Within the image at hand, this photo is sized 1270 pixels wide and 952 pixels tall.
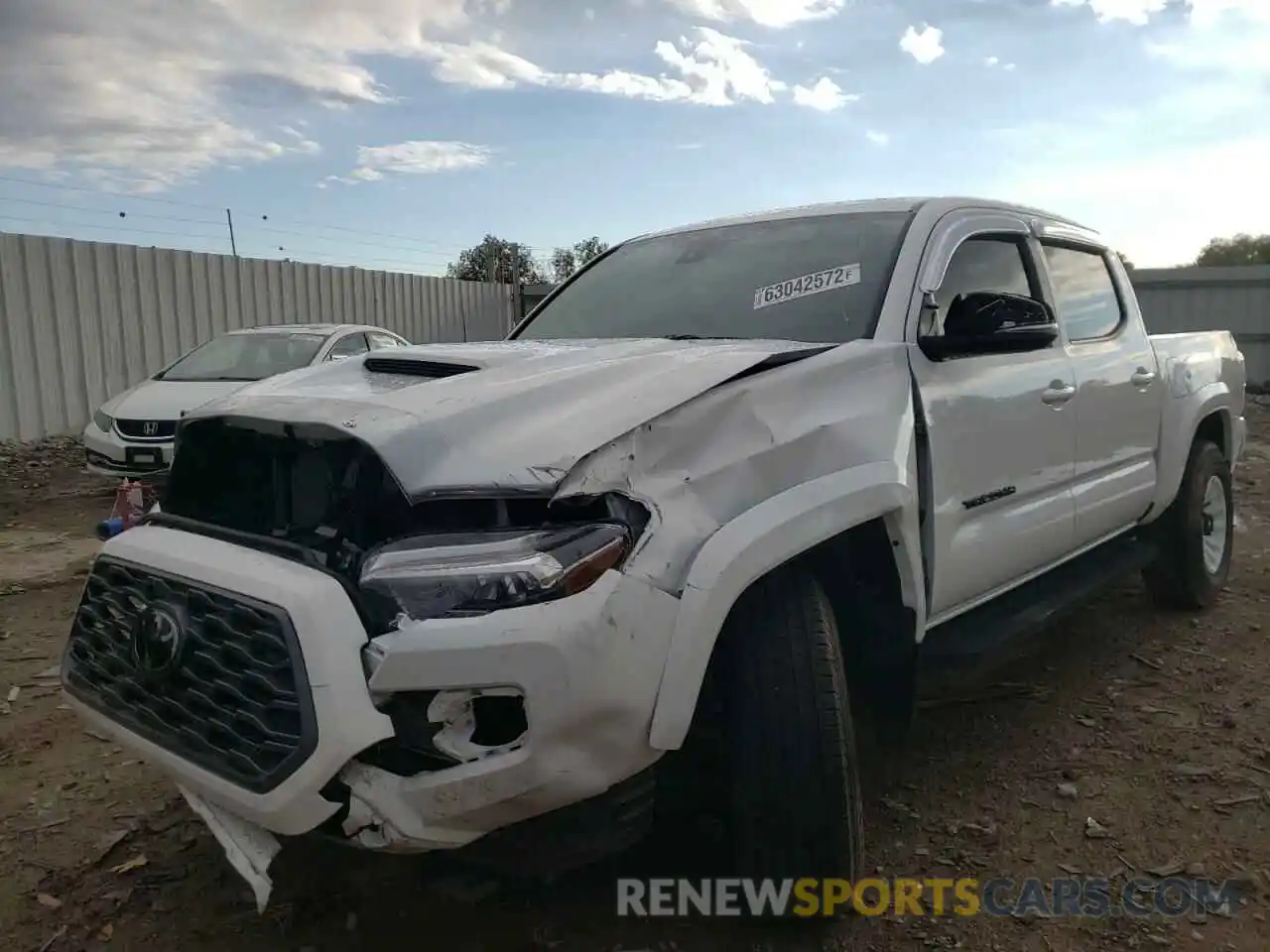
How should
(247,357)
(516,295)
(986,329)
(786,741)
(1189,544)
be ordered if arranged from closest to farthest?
(786,741) → (986,329) → (1189,544) → (247,357) → (516,295)

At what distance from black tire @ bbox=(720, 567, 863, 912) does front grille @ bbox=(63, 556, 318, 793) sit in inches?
34.4

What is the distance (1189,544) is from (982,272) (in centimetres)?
225

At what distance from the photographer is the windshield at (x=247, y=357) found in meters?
8.90

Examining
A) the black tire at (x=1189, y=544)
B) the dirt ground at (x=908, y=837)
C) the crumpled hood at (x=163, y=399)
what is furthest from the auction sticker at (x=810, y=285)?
the crumpled hood at (x=163, y=399)

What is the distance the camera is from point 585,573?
1.72 metres

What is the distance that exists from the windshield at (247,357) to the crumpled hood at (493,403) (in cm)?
685

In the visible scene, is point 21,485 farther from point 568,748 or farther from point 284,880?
point 568,748

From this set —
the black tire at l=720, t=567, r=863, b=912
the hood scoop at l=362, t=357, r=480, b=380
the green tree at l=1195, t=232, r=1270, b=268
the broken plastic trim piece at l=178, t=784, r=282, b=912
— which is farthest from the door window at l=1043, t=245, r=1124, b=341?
the green tree at l=1195, t=232, r=1270, b=268

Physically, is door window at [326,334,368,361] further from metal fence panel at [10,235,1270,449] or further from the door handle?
the door handle

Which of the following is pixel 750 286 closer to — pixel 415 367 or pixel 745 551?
pixel 415 367

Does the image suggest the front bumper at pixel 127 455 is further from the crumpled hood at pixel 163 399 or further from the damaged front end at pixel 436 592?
the damaged front end at pixel 436 592

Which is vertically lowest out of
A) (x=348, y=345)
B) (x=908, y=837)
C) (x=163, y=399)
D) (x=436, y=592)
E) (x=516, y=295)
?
(x=908, y=837)

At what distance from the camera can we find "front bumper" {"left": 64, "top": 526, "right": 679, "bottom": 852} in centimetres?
165

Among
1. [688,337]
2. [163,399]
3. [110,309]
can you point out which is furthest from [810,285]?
[110,309]
